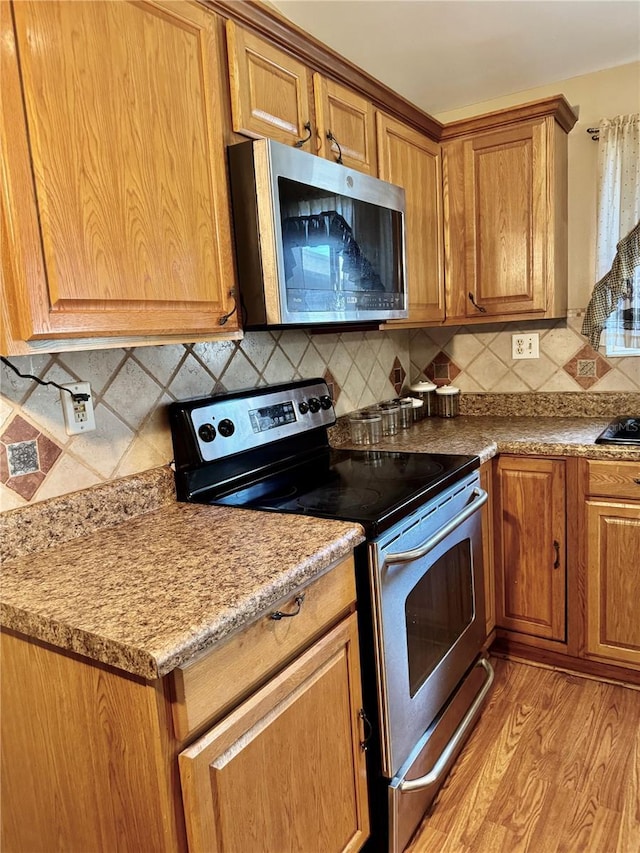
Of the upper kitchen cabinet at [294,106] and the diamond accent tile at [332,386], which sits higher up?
the upper kitchen cabinet at [294,106]

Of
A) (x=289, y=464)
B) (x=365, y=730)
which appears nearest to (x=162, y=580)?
(x=365, y=730)

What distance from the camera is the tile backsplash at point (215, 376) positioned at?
49.7 inches

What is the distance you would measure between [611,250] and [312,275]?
148 centimetres

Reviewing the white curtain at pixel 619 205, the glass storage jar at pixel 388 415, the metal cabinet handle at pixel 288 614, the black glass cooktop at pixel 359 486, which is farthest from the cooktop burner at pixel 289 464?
the white curtain at pixel 619 205

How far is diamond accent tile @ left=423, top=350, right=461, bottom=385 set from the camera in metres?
2.75

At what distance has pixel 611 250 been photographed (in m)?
2.34

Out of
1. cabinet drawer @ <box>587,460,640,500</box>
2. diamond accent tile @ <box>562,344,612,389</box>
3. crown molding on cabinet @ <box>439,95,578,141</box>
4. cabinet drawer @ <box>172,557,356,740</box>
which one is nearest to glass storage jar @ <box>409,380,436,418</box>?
diamond accent tile @ <box>562,344,612,389</box>

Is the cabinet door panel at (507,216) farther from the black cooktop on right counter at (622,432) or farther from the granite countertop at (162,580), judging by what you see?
the granite countertop at (162,580)

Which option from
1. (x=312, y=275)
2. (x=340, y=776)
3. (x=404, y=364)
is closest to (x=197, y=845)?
(x=340, y=776)

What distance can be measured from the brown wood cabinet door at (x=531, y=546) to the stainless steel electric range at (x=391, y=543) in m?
0.29

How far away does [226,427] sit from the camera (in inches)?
64.3

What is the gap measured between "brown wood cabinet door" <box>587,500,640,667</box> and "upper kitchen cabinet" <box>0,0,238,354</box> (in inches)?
55.1

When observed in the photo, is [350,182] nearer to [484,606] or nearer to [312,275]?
[312,275]

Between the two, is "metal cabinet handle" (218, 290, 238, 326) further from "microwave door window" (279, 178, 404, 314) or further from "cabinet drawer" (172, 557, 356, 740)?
"cabinet drawer" (172, 557, 356, 740)
